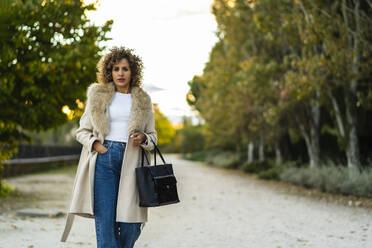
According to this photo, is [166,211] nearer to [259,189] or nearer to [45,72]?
[45,72]

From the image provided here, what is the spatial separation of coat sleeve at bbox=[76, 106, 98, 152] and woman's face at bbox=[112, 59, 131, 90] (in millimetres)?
409

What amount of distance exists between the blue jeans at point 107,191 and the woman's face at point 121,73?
1.85 ft

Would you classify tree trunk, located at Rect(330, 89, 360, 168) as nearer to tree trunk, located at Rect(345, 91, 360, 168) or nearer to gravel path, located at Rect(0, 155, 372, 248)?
tree trunk, located at Rect(345, 91, 360, 168)

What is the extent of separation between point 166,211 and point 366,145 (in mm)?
13217

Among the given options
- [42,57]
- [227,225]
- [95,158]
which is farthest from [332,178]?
[95,158]

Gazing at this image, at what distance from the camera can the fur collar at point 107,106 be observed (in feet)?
12.5

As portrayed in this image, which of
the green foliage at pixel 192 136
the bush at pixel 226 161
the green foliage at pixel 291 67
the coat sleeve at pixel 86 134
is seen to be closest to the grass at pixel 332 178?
the green foliage at pixel 291 67

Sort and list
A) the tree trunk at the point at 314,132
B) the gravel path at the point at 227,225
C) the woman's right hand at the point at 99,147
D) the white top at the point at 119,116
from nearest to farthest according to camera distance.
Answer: the woman's right hand at the point at 99,147 → the white top at the point at 119,116 → the gravel path at the point at 227,225 → the tree trunk at the point at 314,132

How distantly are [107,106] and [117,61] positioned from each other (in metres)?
0.43

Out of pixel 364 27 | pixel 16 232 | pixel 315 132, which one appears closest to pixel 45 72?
pixel 16 232

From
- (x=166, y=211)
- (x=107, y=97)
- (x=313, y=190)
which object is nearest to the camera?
(x=107, y=97)

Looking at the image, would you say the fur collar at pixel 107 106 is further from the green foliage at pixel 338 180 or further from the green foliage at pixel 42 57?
the green foliage at pixel 338 180

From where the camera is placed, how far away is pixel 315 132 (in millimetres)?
17594

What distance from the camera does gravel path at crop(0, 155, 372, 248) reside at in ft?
21.5
